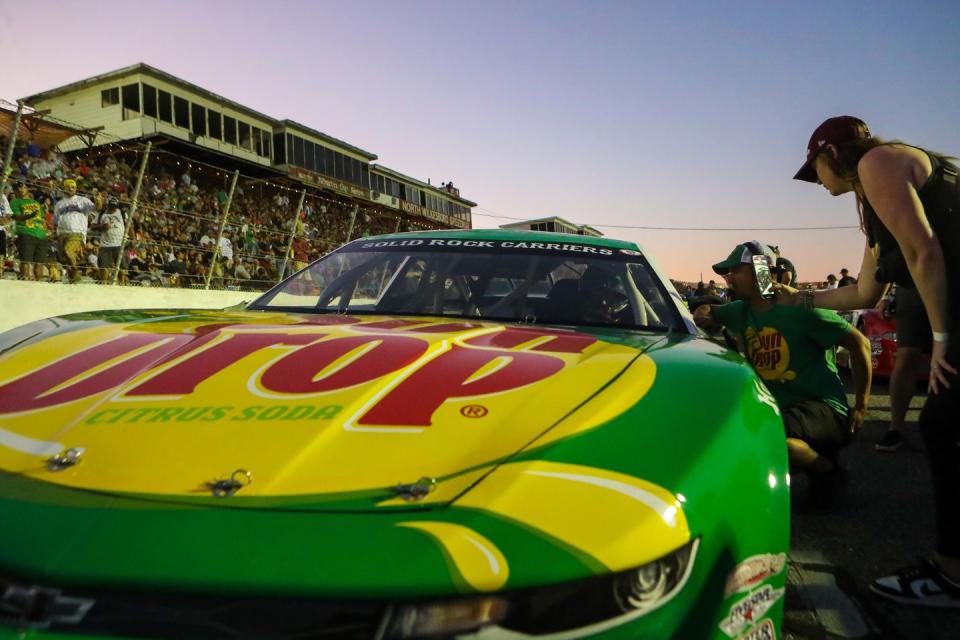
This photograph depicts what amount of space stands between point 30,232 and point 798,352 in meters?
8.39

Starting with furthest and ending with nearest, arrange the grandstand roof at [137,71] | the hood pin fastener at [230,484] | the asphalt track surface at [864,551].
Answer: the grandstand roof at [137,71] → the asphalt track surface at [864,551] → the hood pin fastener at [230,484]

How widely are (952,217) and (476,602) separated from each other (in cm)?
216

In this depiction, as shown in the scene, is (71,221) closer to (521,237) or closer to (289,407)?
(521,237)

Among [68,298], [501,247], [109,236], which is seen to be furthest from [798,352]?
[109,236]

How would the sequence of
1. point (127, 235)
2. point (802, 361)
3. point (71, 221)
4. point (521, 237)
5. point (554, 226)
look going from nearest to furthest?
point (521, 237), point (802, 361), point (71, 221), point (127, 235), point (554, 226)

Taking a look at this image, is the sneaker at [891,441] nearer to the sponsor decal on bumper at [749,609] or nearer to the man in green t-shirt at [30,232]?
the sponsor decal on bumper at [749,609]

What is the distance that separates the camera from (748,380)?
1.53m

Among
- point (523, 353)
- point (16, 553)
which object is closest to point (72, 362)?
point (16, 553)

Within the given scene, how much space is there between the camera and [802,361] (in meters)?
3.26

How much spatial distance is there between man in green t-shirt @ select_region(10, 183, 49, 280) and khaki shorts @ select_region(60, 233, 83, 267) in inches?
7.4

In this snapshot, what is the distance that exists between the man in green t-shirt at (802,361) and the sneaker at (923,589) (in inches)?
28.3

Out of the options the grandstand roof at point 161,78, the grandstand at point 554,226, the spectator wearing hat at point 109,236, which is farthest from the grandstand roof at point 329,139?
the spectator wearing hat at point 109,236

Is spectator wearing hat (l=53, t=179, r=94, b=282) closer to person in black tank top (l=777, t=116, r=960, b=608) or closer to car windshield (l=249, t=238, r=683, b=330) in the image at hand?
car windshield (l=249, t=238, r=683, b=330)

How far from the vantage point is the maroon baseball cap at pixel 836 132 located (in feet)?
7.67
